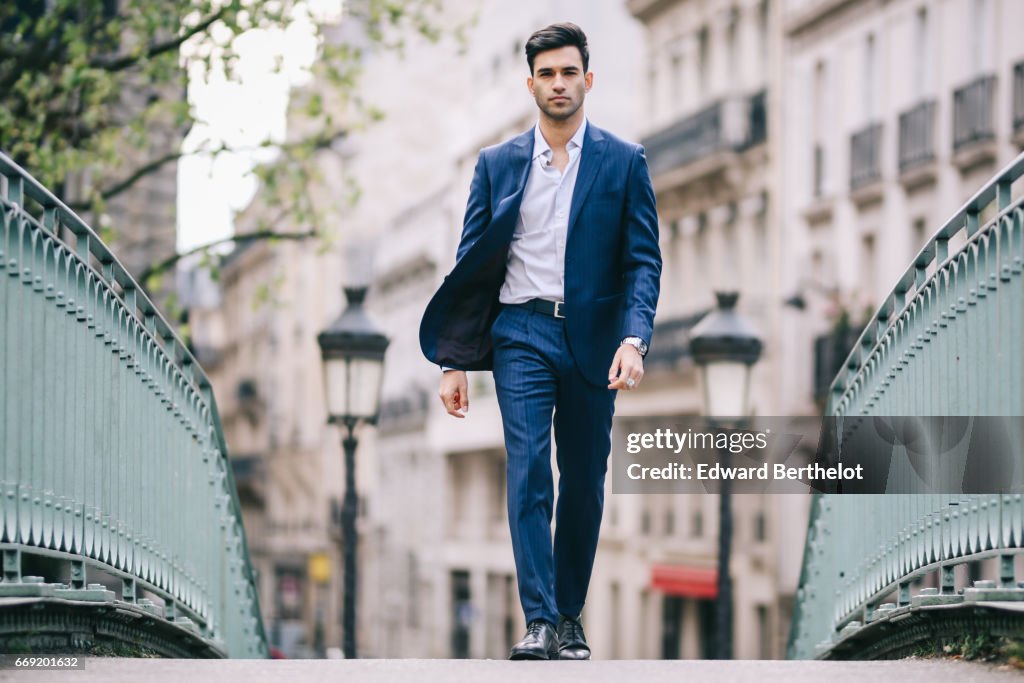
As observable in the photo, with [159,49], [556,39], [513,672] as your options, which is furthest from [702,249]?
[513,672]

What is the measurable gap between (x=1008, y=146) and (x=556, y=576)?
25737 millimetres

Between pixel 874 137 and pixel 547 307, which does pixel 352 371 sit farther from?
pixel 874 137

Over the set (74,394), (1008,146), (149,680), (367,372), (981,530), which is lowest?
(149,680)

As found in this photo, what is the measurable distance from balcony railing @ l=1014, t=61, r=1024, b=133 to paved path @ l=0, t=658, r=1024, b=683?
25.0 meters

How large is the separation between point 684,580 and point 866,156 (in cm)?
951

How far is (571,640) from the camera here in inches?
337

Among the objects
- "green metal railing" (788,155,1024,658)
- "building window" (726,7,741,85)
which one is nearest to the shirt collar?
"green metal railing" (788,155,1024,658)

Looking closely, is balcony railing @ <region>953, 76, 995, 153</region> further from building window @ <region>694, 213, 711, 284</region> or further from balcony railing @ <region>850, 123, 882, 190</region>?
building window @ <region>694, 213, 711, 284</region>

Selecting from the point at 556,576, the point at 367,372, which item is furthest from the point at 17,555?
the point at 367,372

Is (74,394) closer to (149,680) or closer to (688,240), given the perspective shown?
(149,680)

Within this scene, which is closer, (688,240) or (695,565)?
(695,565)

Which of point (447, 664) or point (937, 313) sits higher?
point (937, 313)

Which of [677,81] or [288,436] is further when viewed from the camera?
[288,436]

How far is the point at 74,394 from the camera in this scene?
349 inches
